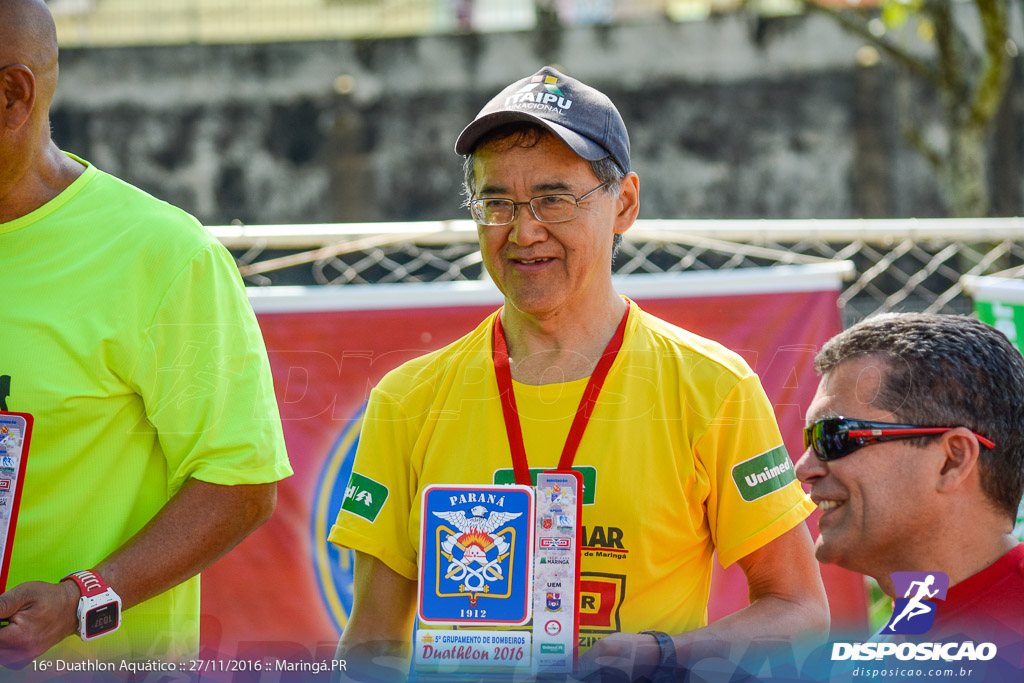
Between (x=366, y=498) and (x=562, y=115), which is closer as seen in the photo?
(x=562, y=115)

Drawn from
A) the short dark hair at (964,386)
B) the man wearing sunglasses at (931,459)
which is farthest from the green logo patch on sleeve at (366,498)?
the short dark hair at (964,386)

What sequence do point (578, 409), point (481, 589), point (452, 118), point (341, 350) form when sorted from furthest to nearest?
point (452, 118)
point (341, 350)
point (578, 409)
point (481, 589)

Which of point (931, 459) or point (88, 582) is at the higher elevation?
point (931, 459)

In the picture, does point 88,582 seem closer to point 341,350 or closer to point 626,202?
point 626,202

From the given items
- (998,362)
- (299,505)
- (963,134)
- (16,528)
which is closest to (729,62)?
(963,134)

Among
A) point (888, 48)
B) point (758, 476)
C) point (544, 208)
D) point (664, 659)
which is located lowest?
point (664, 659)

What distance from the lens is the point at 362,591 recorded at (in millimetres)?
1994

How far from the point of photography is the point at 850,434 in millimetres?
1812

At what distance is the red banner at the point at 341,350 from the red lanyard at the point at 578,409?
1492 mm

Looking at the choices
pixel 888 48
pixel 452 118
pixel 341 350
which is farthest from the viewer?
pixel 452 118

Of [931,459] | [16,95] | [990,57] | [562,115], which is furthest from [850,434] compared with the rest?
[990,57]

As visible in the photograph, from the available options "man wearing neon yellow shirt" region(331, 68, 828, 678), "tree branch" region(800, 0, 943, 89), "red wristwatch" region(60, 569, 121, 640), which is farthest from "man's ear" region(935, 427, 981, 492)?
"tree branch" region(800, 0, 943, 89)

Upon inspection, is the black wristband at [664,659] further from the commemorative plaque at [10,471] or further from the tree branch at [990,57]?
the tree branch at [990,57]

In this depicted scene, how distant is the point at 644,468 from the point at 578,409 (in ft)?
0.51
